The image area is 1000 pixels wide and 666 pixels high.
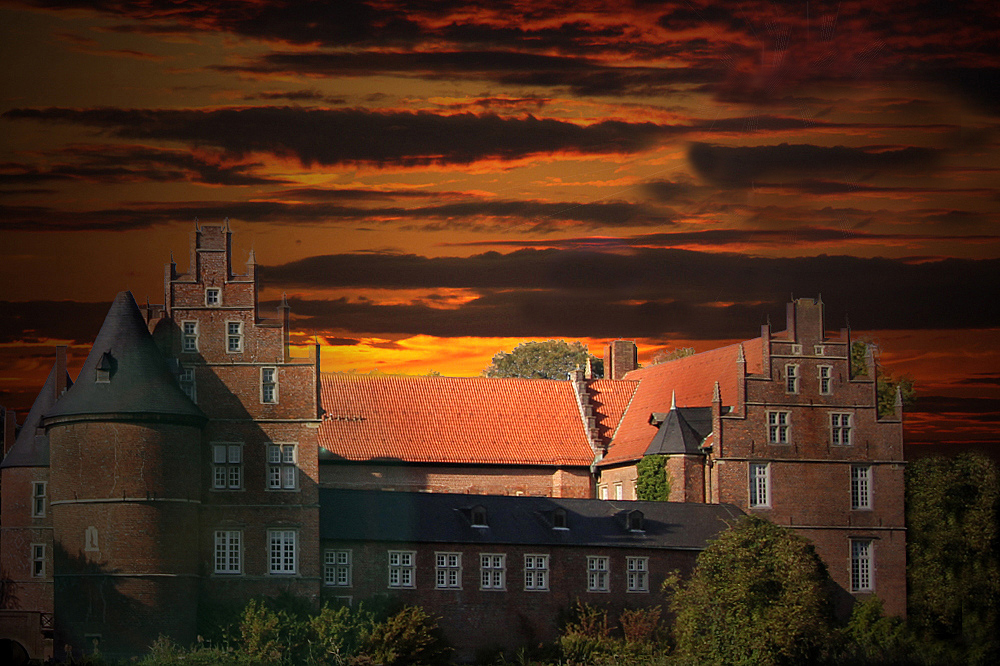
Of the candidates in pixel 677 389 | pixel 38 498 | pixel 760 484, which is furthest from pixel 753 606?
pixel 38 498

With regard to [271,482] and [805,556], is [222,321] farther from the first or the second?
[805,556]

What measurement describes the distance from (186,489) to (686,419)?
73.8 feet

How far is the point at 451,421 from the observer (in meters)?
67.2

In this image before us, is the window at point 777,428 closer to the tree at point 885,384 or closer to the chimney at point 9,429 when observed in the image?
the tree at point 885,384

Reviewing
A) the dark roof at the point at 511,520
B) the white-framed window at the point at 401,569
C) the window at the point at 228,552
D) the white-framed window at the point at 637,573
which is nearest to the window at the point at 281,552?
the window at the point at 228,552

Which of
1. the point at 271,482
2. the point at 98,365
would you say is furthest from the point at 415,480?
the point at 98,365

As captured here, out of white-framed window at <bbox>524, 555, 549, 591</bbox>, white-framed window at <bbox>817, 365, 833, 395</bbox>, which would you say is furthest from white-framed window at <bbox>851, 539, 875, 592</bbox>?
white-framed window at <bbox>524, 555, 549, 591</bbox>

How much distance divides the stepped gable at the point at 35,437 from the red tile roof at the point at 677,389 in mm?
24088

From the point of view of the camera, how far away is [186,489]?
48062 millimetres

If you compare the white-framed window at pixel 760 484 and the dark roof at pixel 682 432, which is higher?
the dark roof at pixel 682 432

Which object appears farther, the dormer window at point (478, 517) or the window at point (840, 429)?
the window at point (840, 429)

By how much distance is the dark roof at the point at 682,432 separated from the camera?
197ft

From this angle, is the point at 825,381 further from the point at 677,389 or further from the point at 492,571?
the point at 492,571

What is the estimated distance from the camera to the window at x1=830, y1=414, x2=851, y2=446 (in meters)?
60.6
